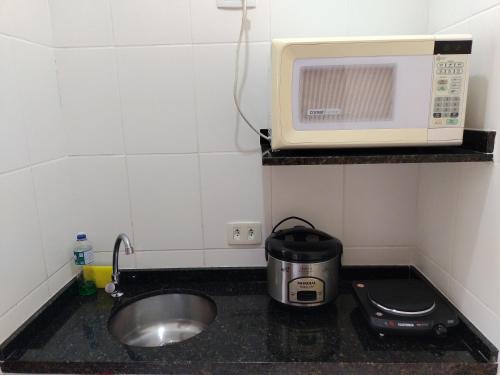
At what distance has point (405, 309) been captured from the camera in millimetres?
1035

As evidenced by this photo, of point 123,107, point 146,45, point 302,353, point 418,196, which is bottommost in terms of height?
point 302,353

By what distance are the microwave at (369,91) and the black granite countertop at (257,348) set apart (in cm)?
53

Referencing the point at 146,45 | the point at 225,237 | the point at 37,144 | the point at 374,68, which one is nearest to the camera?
the point at 374,68

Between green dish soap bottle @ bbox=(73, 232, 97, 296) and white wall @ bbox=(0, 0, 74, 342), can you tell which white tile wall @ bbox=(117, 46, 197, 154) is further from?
green dish soap bottle @ bbox=(73, 232, 97, 296)

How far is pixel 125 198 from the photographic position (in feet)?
4.44

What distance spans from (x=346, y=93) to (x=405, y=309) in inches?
23.9

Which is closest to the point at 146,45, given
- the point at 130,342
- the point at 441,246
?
the point at 130,342

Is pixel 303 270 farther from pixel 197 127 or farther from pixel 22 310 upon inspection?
pixel 22 310

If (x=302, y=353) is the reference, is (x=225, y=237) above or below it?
above

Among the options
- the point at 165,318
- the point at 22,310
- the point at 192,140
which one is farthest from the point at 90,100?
the point at 165,318

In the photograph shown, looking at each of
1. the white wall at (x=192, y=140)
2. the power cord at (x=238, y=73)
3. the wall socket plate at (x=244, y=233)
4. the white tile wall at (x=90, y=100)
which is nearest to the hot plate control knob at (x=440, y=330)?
the white wall at (x=192, y=140)

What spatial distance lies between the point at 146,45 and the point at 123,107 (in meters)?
0.22

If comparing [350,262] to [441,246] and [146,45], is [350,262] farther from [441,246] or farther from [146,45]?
[146,45]

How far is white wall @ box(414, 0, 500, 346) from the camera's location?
0.90 metres
